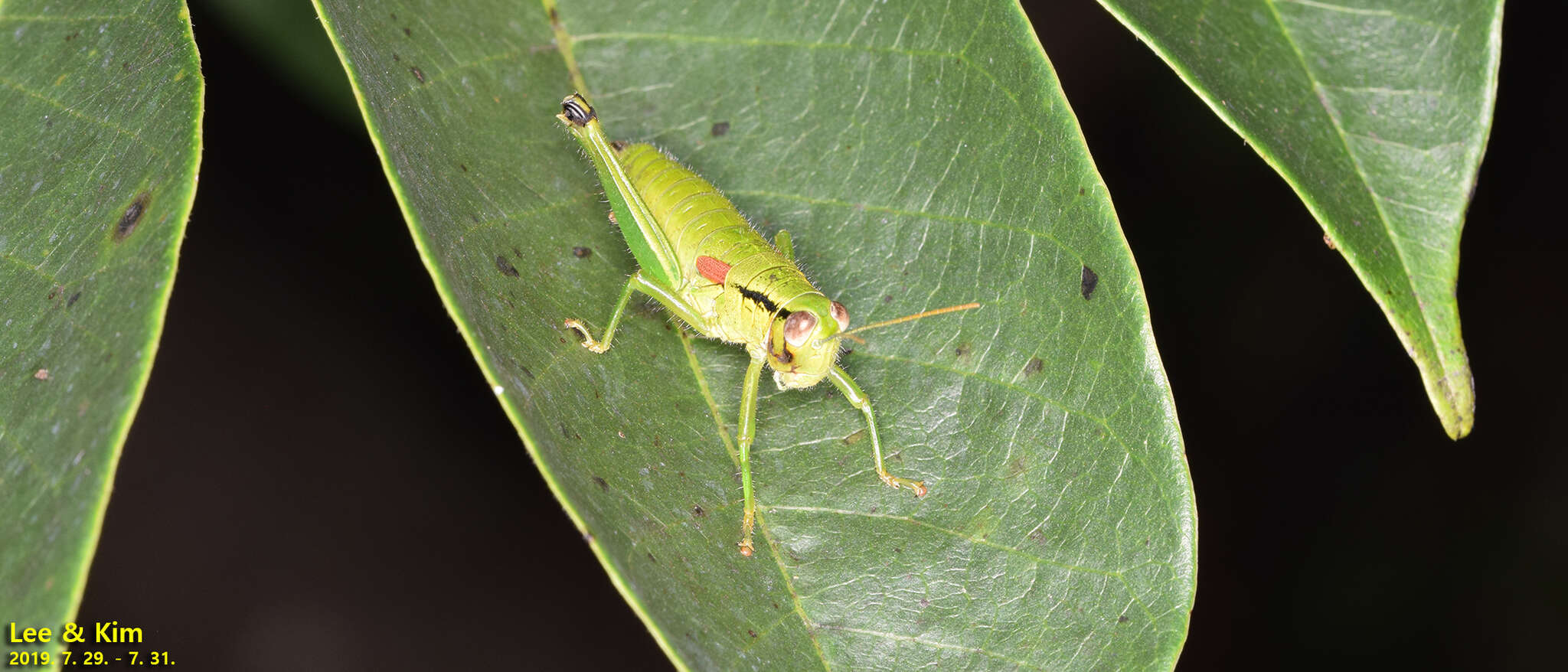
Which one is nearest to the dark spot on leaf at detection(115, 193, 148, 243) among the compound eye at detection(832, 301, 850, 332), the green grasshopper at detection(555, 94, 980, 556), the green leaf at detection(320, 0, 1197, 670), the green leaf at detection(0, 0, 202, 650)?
the green leaf at detection(0, 0, 202, 650)

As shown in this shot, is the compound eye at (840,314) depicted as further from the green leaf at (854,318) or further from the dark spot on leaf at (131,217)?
the dark spot on leaf at (131,217)

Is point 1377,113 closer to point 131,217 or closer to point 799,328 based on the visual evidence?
point 799,328

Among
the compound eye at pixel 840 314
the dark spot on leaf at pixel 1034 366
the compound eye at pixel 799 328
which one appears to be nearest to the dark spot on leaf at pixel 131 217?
the compound eye at pixel 799 328

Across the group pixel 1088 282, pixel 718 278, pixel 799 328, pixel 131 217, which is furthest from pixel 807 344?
pixel 131 217

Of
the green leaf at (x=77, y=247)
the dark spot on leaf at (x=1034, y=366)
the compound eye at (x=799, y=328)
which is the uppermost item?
the dark spot on leaf at (x=1034, y=366)

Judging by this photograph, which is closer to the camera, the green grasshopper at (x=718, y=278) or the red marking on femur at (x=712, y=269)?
the green grasshopper at (x=718, y=278)

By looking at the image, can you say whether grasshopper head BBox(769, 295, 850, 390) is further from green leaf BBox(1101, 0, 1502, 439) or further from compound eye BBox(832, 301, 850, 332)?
green leaf BBox(1101, 0, 1502, 439)

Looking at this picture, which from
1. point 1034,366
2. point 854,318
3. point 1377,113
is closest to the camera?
point 1377,113

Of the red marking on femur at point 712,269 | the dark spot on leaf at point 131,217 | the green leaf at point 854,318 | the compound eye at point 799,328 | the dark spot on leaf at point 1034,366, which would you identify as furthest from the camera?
the red marking on femur at point 712,269
